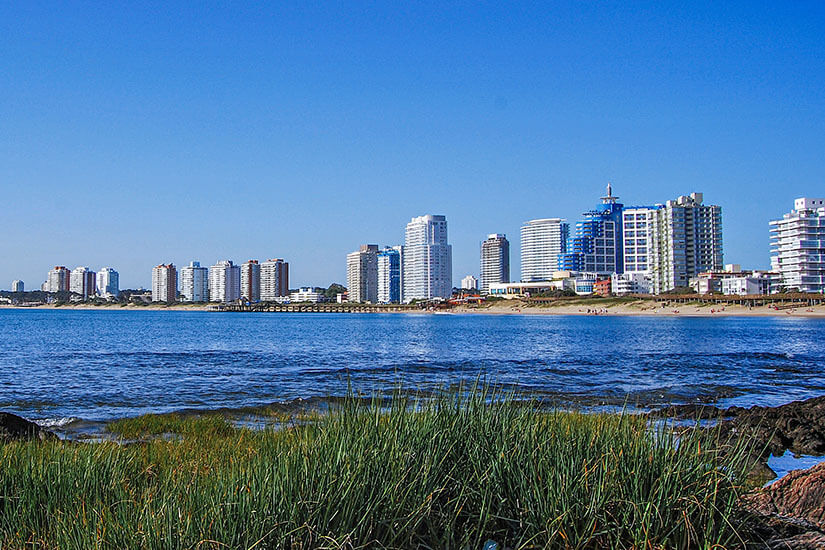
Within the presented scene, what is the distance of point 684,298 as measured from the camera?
577ft

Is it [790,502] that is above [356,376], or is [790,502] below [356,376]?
above

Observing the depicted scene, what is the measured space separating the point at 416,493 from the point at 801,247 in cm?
19025

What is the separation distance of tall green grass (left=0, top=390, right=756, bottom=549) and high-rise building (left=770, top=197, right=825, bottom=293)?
188178 millimetres

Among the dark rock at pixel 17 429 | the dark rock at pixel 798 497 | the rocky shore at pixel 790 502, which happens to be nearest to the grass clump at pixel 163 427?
the dark rock at pixel 17 429

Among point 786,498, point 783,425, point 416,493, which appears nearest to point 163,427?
point 416,493

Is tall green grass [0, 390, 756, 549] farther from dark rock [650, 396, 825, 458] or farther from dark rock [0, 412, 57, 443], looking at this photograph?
dark rock [0, 412, 57, 443]

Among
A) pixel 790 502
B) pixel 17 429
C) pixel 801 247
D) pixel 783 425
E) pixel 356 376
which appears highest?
pixel 801 247

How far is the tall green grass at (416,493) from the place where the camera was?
172 inches

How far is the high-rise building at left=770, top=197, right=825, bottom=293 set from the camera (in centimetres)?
17038

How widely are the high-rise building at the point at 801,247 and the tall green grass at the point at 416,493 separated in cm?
18818

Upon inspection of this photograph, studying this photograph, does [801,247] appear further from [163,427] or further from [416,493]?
[416,493]

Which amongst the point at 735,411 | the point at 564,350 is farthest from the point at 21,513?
the point at 564,350

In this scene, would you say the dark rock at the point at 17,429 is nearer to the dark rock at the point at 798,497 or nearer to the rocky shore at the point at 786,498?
the rocky shore at the point at 786,498

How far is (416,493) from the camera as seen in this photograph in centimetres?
499
